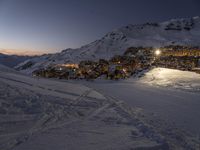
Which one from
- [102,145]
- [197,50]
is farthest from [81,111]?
[197,50]

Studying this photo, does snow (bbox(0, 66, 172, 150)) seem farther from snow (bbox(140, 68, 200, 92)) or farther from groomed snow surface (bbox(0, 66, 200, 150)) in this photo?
snow (bbox(140, 68, 200, 92))

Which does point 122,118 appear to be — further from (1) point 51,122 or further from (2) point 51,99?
(2) point 51,99

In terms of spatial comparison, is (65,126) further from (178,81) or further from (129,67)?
(129,67)

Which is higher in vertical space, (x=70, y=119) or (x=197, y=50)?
(x=197, y=50)

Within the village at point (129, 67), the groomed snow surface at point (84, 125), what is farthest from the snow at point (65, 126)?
the village at point (129, 67)

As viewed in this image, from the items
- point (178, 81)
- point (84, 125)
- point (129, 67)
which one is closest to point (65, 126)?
point (84, 125)

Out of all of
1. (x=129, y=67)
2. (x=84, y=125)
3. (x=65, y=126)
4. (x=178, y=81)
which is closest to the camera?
(x=65, y=126)

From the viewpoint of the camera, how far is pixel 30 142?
7477 mm

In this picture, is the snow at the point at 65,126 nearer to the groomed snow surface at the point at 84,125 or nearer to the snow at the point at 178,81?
the groomed snow surface at the point at 84,125

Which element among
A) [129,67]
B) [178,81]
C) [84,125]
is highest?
[129,67]

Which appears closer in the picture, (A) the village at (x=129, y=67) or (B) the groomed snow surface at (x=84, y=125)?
(B) the groomed snow surface at (x=84, y=125)

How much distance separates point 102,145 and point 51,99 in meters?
6.76

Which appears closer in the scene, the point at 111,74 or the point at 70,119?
the point at 70,119

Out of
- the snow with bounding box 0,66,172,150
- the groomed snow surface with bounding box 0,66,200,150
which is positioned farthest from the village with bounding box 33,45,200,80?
the snow with bounding box 0,66,172,150
